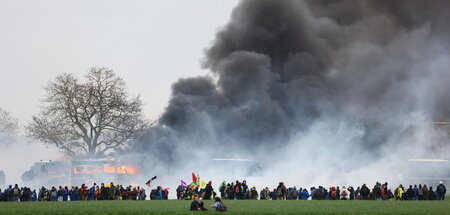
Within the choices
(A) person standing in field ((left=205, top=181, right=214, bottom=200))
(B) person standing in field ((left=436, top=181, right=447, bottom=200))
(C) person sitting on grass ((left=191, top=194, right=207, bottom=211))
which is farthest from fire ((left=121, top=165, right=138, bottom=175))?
(C) person sitting on grass ((left=191, top=194, right=207, bottom=211))

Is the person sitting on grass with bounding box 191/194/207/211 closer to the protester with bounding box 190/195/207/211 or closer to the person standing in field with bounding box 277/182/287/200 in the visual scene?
the protester with bounding box 190/195/207/211

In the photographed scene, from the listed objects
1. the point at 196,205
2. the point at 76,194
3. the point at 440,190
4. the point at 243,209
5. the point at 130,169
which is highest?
the point at 130,169

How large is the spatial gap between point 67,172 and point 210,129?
1517cm

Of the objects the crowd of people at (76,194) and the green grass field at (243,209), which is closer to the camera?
the green grass field at (243,209)

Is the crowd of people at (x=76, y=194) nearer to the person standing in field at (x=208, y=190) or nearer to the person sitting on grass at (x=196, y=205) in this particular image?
the person standing in field at (x=208, y=190)

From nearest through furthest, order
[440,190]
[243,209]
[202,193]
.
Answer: [243,209], [440,190], [202,193]

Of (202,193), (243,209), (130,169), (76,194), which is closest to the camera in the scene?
(243,209)

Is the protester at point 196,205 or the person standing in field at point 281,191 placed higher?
the person standing in field at point 281,191

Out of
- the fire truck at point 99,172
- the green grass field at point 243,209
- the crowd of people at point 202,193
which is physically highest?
the fire truck at point 99,172

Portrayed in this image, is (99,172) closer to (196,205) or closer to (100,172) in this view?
(100,172)

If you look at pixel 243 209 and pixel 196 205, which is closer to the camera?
pixel 196 205

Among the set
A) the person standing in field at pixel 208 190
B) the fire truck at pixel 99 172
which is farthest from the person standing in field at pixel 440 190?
the fire truck at pixel 99 172

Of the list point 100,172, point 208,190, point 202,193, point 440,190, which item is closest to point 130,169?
point 100,172

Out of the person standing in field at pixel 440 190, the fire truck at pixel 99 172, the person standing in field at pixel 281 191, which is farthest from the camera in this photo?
the fire truck at pixel 99 172
